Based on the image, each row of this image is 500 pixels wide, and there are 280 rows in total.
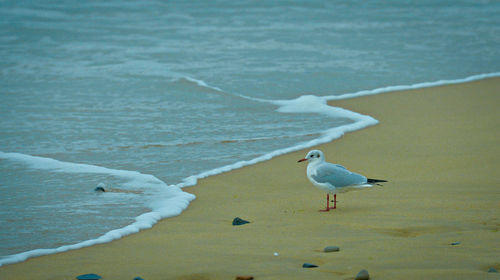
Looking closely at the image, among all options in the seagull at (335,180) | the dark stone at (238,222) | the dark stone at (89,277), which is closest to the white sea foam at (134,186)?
the dark stone at (238,222)

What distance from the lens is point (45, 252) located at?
496 centimetres

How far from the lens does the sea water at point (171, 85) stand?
658 centimetres

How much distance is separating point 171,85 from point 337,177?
7.75 m

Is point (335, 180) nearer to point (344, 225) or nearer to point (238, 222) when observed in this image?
point (344, 225)

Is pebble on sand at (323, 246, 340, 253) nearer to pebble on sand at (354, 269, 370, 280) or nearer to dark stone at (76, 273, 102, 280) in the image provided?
pebble on sand at (354, 269, 370, 280)

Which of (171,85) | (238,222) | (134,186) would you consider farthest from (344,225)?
(171,85)

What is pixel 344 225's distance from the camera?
5340mm

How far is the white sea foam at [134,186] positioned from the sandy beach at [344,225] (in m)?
0.10

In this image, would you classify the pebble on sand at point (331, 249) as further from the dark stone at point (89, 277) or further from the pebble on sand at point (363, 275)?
the dark stone at point (89, 277)

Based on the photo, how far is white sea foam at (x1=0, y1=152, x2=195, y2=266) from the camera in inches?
200

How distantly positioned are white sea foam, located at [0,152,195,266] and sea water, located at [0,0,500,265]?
0.7 inches

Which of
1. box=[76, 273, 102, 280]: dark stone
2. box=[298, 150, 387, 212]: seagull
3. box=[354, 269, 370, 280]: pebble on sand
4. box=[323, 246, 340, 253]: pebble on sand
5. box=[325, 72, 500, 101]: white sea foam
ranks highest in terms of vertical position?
box=[325, 72, 500, 101]: white sea foam

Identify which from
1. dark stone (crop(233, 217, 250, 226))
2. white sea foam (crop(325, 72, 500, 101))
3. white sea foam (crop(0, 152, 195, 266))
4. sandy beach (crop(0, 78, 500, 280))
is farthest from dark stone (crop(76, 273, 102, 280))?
white sea foam (crop(325, 72, 500, 101))

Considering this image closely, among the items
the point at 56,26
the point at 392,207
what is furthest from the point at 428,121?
the point at 56,26
